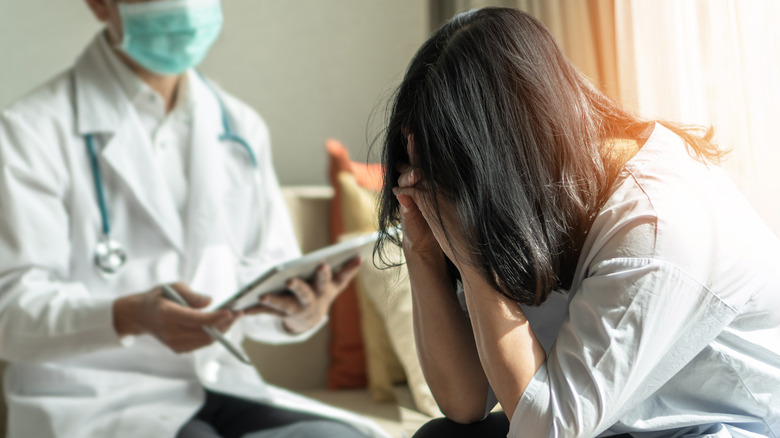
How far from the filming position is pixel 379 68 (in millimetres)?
2217

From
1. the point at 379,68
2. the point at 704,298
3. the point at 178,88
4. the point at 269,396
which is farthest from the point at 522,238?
the point at 379,68

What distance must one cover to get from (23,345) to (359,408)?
0.75 m

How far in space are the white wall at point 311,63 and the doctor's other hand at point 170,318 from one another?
3.54 ft

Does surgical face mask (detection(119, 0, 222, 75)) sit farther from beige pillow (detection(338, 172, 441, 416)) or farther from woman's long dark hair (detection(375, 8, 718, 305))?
woman's long dark hair (detection(375, 8, 718, 305))

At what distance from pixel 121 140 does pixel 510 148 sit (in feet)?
2.80

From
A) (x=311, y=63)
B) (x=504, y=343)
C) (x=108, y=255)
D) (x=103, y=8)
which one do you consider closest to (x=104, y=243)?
(x=108, y=255)

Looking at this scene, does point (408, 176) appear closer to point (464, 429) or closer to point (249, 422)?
point (464, 429)

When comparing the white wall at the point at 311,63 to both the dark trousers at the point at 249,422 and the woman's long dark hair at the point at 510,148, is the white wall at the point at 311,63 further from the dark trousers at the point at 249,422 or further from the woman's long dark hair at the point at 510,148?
the woman's long dark hair at the point at 510,148

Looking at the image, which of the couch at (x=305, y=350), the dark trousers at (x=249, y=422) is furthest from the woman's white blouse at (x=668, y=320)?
the couch at (x=305, y=350)

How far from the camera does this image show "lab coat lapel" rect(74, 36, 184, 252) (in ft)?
4.09

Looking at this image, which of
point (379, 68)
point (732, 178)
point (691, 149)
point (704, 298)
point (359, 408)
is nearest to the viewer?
point (704, 298)

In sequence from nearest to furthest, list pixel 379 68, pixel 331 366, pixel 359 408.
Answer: pixel 359 408 → pixel 331 366 → pixel 379 68

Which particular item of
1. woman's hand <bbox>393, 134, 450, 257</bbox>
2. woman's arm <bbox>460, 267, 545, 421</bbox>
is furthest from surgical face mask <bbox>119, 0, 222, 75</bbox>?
woman's arm <bbox>460, 267, 545, 421</bbox>

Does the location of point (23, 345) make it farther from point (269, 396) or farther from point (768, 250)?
point (768, 250)
